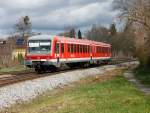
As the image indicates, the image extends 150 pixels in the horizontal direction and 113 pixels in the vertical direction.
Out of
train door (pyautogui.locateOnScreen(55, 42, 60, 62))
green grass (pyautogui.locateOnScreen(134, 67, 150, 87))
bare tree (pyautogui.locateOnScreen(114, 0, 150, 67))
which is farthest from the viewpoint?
bare tree (pyautogui.locateOnScreen(114, 0, 150, 67))

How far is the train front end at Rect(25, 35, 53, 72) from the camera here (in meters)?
36.5

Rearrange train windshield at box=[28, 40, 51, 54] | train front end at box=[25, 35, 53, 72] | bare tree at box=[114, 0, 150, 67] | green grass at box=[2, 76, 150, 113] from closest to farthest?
green grass at box=[2, 76, 150, 113] → train front end at box=[25, 35, 53, 72] → train windshield at box=[28, 40, 51, 54] → bare tree at box=[114, 0, 150, 67]

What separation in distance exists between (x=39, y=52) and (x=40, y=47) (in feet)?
1.61

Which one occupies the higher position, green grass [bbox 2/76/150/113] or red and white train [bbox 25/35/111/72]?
red and white train [bbox 25/35/111/72]

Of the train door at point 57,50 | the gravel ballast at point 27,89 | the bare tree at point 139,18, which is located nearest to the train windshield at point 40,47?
the train door at point 57,50

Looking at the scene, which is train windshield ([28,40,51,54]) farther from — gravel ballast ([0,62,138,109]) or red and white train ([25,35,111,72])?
gravel ballast ([0,62,138,109])

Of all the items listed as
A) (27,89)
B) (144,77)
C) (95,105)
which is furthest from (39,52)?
(95,105)

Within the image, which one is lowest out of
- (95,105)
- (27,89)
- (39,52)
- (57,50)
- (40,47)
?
(27,89)

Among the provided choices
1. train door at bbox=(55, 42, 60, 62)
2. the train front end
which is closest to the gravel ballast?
the train front end

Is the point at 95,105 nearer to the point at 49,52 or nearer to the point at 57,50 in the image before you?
the point at 49,52

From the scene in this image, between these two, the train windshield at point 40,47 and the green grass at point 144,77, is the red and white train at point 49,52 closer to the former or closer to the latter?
the train windshield at point 40,47

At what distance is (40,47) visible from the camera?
123 ft

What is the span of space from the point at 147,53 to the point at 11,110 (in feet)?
106

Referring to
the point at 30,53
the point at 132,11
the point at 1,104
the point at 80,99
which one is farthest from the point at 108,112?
the point at 132,11
